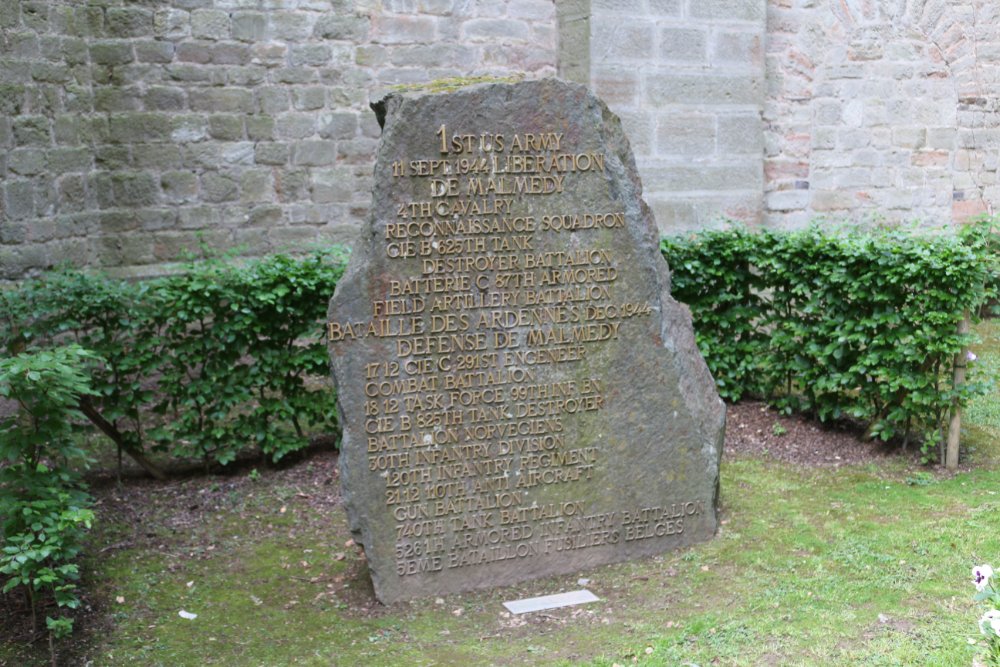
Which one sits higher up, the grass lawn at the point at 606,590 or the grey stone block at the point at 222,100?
the grey stone block at the point at 222,100

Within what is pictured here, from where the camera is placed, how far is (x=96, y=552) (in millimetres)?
5129

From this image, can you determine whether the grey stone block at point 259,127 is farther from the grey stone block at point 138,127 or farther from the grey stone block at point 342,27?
Result: the grey stone block at point 342,27

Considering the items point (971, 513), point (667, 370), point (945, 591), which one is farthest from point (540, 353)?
point (971, 513)

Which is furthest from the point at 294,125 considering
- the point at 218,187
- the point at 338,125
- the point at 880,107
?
the point at 880,107

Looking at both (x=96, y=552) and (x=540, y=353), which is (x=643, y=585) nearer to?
(x=540, y=353)

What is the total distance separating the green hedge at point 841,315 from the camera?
585cm

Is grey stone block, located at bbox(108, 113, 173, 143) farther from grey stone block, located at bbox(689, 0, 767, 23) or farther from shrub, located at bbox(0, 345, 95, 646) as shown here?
shrub, located at bbox(0, 345, 95, 646)

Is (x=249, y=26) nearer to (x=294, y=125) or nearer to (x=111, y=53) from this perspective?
(x=294, y=125)

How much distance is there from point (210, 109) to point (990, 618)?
754 cm

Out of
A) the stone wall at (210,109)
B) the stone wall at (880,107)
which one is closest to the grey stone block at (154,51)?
the stone wall at (210,109)

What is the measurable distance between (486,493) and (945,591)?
203 centimetres

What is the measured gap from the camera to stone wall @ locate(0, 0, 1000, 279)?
8102 millimetres

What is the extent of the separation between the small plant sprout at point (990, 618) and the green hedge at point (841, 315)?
9.56 ft

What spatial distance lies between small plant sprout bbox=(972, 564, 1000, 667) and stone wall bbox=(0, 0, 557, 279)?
6.13 m
